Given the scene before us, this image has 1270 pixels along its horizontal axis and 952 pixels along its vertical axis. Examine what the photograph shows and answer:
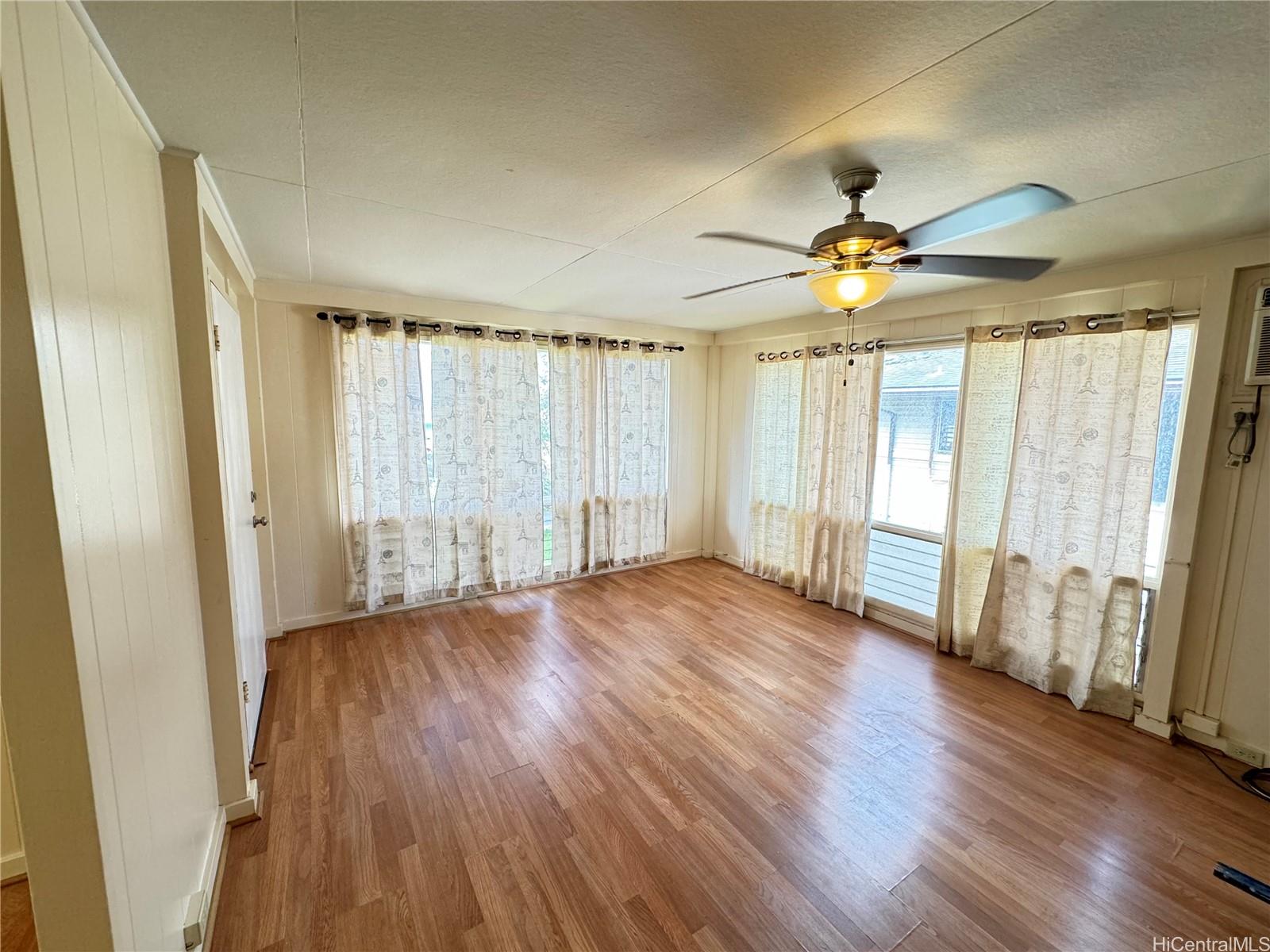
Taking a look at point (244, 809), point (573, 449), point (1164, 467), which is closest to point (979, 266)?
point (1164, 467)

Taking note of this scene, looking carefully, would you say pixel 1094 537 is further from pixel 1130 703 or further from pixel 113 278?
pixel 113 278

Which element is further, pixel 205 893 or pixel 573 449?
pixel 573 449

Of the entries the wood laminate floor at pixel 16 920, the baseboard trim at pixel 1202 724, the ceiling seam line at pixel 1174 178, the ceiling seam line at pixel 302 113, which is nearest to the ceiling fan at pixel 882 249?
the ceiling seam line at pixel 1174 178

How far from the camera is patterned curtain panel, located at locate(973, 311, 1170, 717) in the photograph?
7.89 ft

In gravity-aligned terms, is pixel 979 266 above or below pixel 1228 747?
above

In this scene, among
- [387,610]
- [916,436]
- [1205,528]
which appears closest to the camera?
[1205,528]

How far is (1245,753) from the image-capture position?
215 centimetres

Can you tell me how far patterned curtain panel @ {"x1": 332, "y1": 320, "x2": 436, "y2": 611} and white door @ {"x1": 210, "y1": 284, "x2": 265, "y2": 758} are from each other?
1.93 ft

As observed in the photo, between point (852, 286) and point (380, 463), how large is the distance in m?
3.14

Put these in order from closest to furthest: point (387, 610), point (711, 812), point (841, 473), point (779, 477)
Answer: point (711, 812) → point (387, 610) → point (841, 473) → point (779, 477)

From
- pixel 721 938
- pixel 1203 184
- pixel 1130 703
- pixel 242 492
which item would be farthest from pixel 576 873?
pixel 1203 184

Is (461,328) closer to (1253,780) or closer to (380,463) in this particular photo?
(380,463)

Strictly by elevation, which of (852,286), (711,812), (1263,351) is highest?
(852,286)

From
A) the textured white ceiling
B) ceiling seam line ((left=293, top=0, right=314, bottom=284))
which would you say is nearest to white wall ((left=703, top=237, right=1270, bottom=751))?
the textured white ceiling
